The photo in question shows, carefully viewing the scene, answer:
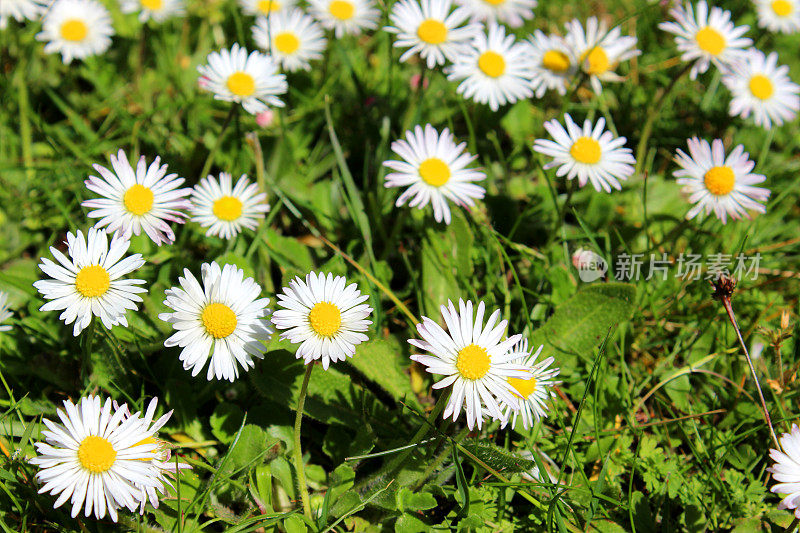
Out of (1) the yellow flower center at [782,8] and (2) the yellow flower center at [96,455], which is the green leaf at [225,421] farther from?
(1) the yellow flower center at [782,8]

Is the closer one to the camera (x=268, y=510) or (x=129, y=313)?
(x=268, y=510)

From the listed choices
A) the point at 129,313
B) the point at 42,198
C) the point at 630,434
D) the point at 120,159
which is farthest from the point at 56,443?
the point at 630,434

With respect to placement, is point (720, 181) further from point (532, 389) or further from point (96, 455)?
point (96, 455)

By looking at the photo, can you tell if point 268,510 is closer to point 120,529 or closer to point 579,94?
point 120,529

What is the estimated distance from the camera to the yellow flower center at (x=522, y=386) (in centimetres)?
210

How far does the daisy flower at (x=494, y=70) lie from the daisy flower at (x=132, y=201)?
1.48m

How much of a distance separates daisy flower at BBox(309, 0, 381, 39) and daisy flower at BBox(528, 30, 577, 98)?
2.82ft

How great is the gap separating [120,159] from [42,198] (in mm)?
992

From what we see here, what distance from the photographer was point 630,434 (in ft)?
8.31

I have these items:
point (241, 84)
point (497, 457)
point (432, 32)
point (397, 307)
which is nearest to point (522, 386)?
point (497, 457)

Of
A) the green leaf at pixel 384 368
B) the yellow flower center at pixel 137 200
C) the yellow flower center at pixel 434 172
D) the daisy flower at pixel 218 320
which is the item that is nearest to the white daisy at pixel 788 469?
the green leaf at pixel 384 368

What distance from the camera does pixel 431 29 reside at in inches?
126

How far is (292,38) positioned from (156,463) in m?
2.32

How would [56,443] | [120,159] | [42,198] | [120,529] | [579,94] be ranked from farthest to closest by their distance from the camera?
1. [579,94]
2. [42,198]
3. [120,159]
4. [120,529]
5. [56,443]
